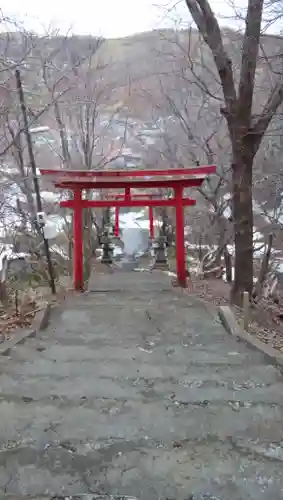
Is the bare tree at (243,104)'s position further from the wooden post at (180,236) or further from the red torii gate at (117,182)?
the wooden post at (180,236)

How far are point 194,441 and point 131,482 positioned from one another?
0.66m

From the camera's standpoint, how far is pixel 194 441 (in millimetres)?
3299

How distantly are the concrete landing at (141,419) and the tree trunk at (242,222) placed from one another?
11.2ft

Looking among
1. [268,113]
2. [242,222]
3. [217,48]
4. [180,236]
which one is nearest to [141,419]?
[242,222]

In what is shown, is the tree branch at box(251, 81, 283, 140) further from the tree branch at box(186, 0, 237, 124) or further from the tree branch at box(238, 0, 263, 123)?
the tree branch at box(186, 0, 237, 124)

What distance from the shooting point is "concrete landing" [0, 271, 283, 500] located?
279cm

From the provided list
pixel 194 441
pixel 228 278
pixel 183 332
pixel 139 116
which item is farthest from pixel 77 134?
pixel 194 441

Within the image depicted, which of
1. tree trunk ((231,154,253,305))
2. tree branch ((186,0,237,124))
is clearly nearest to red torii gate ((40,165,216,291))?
tree trunk ((231,154,253,305))

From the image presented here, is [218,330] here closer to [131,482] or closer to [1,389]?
[1,389]

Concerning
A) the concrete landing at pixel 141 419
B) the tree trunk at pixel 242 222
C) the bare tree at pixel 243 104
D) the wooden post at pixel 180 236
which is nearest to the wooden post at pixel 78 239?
the wooden post at pixel 180 236

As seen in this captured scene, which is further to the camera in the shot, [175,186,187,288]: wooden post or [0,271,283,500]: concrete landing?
[175,186,187,288]: wooden post

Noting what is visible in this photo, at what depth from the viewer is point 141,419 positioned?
3.72m

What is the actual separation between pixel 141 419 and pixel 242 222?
6.91 metres

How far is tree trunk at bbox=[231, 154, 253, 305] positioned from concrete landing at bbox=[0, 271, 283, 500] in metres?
3.40
